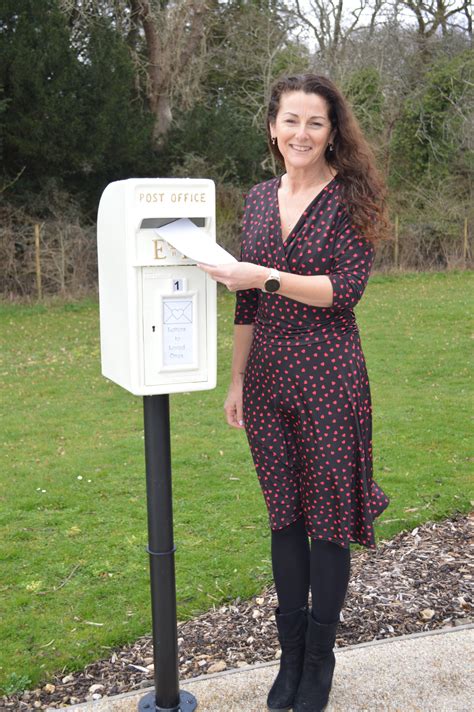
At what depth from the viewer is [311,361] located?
233cm

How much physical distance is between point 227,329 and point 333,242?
895 centimetres

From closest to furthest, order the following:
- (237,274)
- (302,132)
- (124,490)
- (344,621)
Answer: (237,274) → (302,132) → (344,621) → (124,490)

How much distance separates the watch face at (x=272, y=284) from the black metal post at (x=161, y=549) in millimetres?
477

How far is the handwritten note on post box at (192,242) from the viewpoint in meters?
2.04

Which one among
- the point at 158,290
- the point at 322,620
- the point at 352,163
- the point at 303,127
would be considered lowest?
the point at 322,620

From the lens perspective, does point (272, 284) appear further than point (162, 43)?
No

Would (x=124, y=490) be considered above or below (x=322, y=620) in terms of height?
below

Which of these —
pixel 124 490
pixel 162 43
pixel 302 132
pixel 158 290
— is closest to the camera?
pixel 158 290

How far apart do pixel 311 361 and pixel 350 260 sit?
0.32 metres

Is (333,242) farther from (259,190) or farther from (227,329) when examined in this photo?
(227,329)

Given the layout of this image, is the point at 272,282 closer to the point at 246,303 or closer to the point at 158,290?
the point at 158,290

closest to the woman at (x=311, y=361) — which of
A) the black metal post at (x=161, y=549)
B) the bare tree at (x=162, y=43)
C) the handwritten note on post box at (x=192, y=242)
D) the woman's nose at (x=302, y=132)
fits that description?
the woman's nose at (x=302, y=132)

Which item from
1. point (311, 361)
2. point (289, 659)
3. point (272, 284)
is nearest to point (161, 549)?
point (289, 659)

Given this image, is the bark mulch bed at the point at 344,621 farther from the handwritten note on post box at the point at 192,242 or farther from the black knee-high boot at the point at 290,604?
the handwritten note on post box at the point at 192,242
